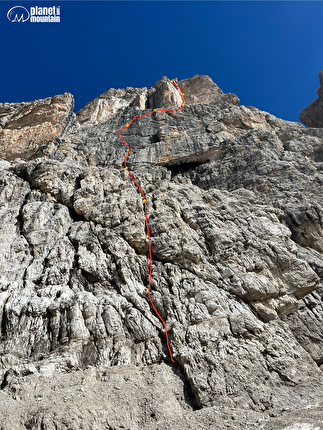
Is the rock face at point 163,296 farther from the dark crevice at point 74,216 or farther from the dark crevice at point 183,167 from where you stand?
the dark crevice at point 183,167

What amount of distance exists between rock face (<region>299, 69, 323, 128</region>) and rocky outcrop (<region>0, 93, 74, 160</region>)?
1697 inches

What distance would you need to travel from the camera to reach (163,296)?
669 inches

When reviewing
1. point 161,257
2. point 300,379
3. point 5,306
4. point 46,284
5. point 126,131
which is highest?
point 126,131

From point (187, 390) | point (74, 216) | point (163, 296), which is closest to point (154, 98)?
point (74, 216)

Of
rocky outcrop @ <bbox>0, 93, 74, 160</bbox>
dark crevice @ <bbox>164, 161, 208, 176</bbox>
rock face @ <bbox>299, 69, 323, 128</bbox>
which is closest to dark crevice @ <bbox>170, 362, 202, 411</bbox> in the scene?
dark crevice @ <bbox>164, 161, 208, 176</bbox>

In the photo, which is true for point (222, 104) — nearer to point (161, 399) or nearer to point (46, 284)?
point (46, 284)

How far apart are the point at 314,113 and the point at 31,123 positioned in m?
49.6

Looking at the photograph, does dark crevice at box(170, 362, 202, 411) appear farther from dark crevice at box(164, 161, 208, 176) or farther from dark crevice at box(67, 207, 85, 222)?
dark crevice at box(164, 161, 208, 176)

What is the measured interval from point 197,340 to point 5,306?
33.6 feet

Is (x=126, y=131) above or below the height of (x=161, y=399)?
above

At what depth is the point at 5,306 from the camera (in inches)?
593

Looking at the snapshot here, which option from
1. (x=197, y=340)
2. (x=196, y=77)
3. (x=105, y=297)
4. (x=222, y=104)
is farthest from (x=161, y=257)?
(x=196, y=77)

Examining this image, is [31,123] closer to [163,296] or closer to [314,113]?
[163,296]

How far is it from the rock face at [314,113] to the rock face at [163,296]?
93.0ft
